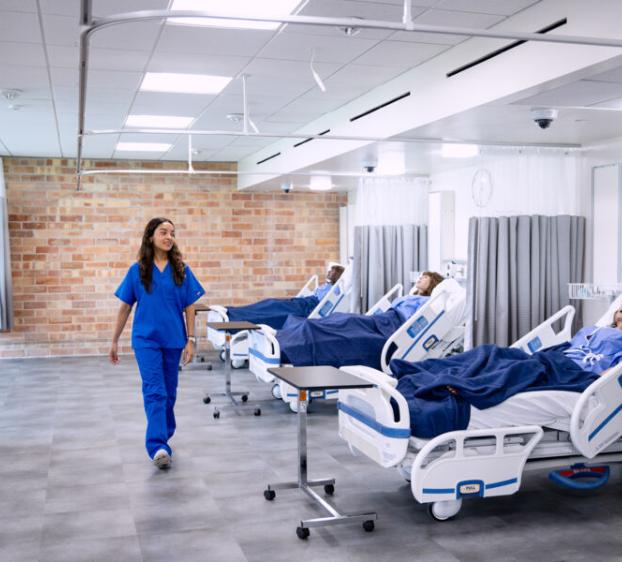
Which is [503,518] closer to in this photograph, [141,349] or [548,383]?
[548,383]

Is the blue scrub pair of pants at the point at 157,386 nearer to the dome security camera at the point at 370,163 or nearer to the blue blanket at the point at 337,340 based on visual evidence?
the blue blanket at the point at 337,340

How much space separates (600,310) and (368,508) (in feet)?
11.0

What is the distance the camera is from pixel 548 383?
14.0 ft

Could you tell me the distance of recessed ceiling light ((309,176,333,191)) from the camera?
31.8 feet

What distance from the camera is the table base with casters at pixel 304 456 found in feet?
12.1

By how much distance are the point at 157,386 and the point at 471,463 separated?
6.74 ft

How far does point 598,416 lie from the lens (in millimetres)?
4055

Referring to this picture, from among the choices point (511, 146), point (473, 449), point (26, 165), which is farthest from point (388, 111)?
point (26, 165)

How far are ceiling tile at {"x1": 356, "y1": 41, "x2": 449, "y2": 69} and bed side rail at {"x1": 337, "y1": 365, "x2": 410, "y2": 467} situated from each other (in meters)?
2.24

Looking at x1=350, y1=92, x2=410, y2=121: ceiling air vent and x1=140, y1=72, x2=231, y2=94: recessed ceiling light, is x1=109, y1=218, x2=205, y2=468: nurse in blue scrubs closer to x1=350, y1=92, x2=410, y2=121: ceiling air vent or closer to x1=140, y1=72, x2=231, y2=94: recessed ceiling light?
x1=140, y1=72, x2=231, y2=94: recessed ceiling light

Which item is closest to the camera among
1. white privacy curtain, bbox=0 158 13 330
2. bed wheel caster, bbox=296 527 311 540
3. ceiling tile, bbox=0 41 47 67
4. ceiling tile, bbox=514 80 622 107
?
bed wheel caster, bbox=296 527 311 540

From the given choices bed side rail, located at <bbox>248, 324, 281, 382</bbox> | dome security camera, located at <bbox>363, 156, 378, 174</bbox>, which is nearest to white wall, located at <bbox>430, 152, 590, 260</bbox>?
dome security camera, located at <bbox>363, 156, 378, 174</bbox>

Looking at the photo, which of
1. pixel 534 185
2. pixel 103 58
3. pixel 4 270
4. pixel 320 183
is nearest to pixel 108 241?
pixel 4 270

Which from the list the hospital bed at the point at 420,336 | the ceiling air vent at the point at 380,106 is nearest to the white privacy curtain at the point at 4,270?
the hospital bed at the point at 420,336
